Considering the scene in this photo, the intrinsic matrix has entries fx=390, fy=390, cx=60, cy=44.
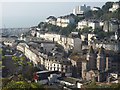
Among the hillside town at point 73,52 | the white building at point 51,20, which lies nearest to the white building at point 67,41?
the hillside town at point 73,52

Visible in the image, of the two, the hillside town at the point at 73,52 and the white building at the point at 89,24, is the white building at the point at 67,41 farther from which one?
the white building at the point at 89,24

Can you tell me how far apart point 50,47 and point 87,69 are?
3.99m

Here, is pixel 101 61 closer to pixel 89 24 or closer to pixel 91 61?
pixel 91 61

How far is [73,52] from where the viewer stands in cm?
1071

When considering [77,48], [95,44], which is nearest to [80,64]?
[95,44]

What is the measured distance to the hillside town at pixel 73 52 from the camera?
6.91 m

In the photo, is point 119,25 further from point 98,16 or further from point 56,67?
point 56,67

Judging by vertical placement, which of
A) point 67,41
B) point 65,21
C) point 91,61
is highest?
point 65,21

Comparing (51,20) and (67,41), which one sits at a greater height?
(51,20)

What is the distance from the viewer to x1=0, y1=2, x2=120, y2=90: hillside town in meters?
6.91

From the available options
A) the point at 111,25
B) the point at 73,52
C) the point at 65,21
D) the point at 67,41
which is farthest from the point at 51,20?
the point at 73,52

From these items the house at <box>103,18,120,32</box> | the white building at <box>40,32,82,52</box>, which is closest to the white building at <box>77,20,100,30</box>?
the house at <box>103,18,120,32</box>

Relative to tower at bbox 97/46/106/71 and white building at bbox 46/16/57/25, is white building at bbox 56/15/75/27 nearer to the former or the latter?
white building at bbox 46/16/57/25

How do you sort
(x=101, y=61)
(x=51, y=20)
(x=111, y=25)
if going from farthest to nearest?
(x=51, y=20)
(x=111, y=25)
(x=101, y=61)
